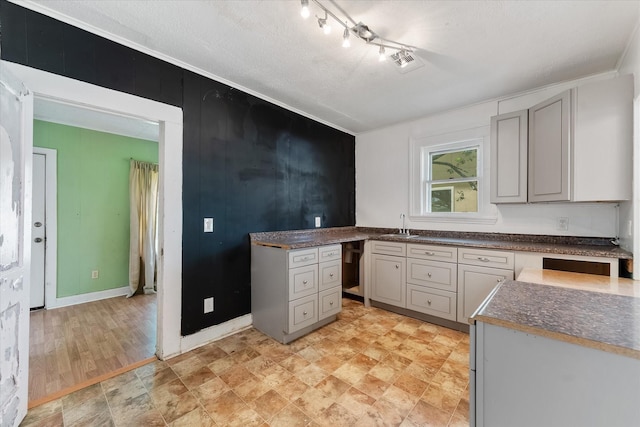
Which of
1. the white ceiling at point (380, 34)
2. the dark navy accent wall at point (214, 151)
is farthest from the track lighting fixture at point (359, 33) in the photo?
the dark navy accent wall at point (214, 151)

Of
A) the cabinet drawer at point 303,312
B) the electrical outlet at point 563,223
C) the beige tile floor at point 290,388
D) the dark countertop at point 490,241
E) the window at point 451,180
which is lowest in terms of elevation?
the beige tile floor at point 290,388

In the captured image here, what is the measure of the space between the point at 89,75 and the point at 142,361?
84.4 inches

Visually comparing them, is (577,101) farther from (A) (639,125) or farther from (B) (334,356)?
(B) (334,356)

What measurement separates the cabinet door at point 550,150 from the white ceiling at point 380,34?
36 cm

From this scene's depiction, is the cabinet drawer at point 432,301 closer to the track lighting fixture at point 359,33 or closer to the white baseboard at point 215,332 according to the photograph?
the white baseboard at point 215,332

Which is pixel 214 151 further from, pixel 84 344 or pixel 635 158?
pixel 635 158

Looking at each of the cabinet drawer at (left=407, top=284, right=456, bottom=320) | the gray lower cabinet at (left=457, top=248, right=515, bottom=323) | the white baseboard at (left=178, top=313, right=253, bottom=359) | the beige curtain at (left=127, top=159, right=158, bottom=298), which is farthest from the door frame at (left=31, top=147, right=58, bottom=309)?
→ the gray lower cabinet at (left=457, top=248, right=515, bottom=323)

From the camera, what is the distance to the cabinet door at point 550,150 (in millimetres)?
2072

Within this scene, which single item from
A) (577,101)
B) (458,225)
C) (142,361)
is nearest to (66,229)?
(142,361)

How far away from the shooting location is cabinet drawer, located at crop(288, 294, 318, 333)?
2.30 meters

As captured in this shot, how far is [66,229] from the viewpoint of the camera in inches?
130

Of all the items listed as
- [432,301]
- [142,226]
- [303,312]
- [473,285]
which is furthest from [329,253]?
[142,226]

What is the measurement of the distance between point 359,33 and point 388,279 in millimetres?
2497

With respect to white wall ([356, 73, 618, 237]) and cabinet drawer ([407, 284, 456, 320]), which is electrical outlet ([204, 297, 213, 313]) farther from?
white wall ([356, 73, 618, 237])
